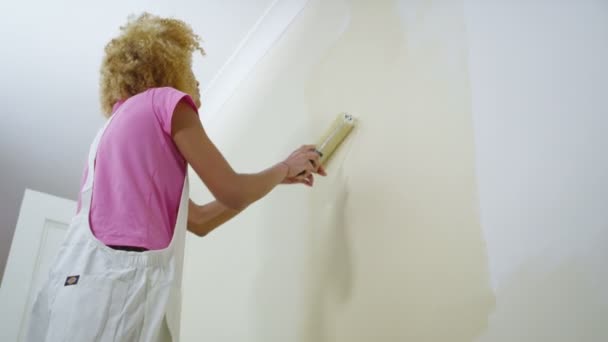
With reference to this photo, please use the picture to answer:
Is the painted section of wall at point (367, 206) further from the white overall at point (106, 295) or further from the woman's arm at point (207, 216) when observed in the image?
the white overall at point (106, 295)

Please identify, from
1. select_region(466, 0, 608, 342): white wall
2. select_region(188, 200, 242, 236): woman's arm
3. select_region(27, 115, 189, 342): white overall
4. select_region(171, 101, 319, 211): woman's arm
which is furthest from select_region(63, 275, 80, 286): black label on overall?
select_region(466, 0, 608, 342): white wall

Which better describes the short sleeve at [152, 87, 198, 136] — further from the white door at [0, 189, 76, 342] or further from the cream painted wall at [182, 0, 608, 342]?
the white door at [0, 189, 76, 342]

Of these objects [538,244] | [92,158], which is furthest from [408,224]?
[92,158]

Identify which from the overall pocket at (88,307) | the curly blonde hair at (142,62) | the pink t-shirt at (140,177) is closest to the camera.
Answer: the overall pocket at (88,307)

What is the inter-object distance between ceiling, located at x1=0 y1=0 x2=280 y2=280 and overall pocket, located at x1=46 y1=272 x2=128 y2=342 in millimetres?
1466

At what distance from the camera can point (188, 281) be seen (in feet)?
6.94

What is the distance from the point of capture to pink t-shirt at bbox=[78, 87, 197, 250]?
95cm

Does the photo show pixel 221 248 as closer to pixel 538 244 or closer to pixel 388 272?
pixel 388 272

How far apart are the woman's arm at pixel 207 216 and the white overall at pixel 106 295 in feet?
1.17

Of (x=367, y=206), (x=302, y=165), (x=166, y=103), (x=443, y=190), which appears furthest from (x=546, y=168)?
(x=166, y=103)

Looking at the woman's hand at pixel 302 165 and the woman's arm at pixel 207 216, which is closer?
the woman's hand at pixel 302 165

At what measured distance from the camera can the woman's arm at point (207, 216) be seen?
1.34 metres

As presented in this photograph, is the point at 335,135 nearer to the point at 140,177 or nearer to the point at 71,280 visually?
the point at 140,177

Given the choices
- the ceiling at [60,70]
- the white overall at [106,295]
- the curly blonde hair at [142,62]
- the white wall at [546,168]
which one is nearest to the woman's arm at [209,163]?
the white overall at [106,295]
